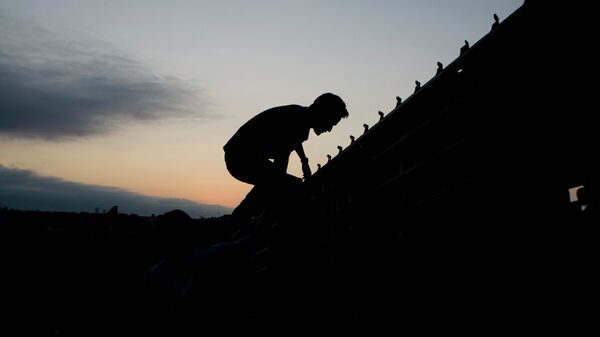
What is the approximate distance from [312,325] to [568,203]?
2465mm

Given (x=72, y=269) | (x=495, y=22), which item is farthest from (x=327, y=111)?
(x=72, y=269)

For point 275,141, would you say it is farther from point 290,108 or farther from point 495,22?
point 495,22

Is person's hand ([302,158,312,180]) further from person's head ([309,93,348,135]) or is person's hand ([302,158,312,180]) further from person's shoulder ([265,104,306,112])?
person's shoulder ([265,104,306,112])

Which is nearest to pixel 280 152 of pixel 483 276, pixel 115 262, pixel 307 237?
pixel 307 237

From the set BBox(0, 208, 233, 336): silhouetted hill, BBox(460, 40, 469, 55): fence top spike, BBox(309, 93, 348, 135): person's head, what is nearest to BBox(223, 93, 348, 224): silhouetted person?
BBox(309, 93, 348, 135): person's head

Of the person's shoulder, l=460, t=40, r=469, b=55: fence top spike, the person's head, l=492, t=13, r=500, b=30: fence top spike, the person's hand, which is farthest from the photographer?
the person's hand

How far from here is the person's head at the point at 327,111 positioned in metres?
4.73

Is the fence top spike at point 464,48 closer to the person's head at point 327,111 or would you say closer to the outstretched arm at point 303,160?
the person's head at point 327,111

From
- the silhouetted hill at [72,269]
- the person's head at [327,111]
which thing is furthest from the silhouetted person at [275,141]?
the silhouetted hill at [72,269]

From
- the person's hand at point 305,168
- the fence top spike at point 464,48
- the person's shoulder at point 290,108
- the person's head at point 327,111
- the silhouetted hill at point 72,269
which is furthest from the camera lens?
the silhouetted hill at point 72,269

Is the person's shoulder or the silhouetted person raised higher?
the person's shoulder

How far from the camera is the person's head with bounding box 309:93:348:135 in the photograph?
15.5ft

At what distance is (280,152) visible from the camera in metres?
4.99

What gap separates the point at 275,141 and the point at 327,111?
2.09ft
